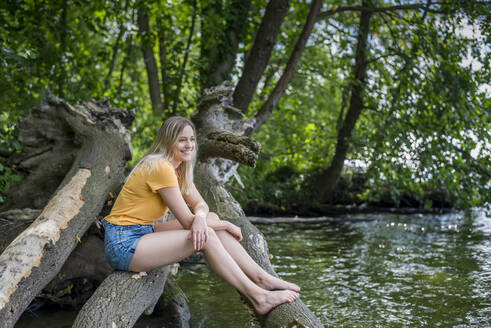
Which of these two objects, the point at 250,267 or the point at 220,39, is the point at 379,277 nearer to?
the point at 250,267

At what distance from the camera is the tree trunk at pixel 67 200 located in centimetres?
308

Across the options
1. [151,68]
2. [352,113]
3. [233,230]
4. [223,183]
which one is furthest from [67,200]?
[352,113]

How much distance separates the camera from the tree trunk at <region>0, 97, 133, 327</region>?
3.08 meters

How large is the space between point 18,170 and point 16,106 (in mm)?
3329

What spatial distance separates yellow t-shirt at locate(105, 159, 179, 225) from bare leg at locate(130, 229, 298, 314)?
247 mm

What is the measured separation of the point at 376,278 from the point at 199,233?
3357mm

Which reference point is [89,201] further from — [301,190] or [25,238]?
[301,190]

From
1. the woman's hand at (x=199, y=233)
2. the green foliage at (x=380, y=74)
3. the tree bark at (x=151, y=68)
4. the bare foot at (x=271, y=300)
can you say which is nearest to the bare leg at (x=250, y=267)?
the bare foot at (x=271, y=300)

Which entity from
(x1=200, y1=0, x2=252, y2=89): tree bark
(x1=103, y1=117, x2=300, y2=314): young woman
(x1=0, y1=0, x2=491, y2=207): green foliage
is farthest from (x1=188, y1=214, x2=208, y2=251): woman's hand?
(x1=200, y1=0, x2=252, y2=89): tree bark

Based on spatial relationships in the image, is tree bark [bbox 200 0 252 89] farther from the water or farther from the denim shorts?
the denim shorts

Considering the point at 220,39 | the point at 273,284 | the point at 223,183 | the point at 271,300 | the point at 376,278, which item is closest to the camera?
the point at 271,300

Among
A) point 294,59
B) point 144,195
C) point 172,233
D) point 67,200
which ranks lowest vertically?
point 172,233

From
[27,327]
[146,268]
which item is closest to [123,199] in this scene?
[146,268]

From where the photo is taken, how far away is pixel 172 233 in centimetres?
346
